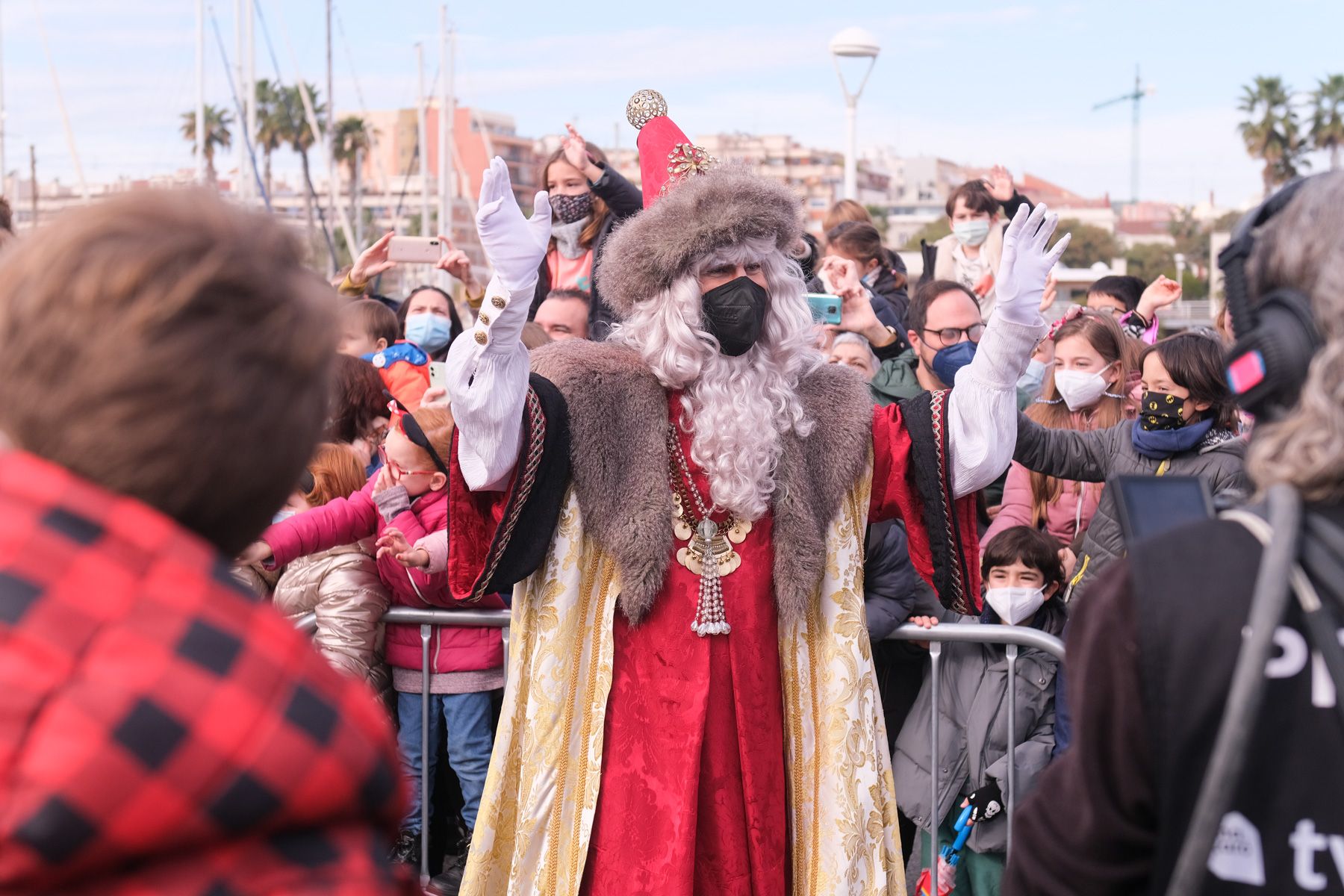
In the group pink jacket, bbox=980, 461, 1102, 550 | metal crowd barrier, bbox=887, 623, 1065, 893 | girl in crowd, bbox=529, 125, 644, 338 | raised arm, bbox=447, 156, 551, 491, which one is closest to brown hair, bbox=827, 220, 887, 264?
girl in crowd, bbox=529, 125, 644, 338

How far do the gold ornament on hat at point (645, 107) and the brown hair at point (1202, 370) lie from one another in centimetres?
170

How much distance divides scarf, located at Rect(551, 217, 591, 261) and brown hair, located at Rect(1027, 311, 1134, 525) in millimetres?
2019

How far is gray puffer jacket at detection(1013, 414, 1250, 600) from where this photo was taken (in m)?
3.93

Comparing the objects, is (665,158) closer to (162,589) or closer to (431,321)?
(431,321)

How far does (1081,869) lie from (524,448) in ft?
6.23

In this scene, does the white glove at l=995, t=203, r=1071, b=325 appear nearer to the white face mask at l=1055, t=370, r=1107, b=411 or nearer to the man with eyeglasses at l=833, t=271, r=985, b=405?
the man with eyeglasses at l=833, t=271, r=985, b=405

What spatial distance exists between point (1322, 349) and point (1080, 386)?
11.7 feet

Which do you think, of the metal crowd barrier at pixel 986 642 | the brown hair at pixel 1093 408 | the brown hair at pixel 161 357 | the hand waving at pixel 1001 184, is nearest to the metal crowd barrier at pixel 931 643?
the metal crowd barrier at pixel 986 642

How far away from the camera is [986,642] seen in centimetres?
397

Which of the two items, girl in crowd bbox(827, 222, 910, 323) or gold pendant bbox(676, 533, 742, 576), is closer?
gold pendant bbox(676, 533, 742, 576)

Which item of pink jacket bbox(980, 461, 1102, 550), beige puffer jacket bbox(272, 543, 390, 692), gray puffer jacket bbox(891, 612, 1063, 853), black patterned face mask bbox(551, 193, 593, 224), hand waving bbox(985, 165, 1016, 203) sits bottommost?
gray puffer jacket bbox(891, 612, 1063, 853)

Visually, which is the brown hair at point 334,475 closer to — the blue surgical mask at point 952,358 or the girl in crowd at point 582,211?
the girl in crowd at point 582,211

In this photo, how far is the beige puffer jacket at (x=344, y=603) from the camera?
4082 mm

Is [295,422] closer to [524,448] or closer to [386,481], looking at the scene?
[524,448]
